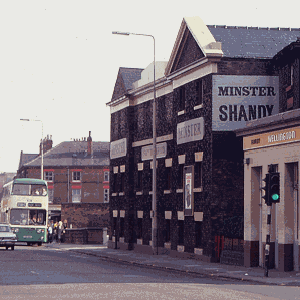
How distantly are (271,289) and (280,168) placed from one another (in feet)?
26.5

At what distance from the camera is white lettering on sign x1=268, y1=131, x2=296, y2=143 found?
2494 centimetres

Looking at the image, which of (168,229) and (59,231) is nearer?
(168,229)

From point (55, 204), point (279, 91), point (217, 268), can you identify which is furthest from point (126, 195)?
point (55, 204)

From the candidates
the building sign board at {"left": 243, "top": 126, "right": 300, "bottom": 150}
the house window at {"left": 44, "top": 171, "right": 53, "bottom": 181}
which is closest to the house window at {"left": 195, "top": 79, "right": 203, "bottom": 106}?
the building sign board at {"left": 243, "top": 126, "right": 300, "bottom": 150}

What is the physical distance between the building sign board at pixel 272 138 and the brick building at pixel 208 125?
10.7 ft

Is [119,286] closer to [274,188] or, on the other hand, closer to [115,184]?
A: [274,188]

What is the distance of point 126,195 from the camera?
1790 inches

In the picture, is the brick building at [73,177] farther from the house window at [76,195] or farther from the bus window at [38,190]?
the bus window at [38,190]

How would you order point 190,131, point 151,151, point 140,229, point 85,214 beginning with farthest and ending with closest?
point 85,214, point 140,229, point 151,151, point 190,131

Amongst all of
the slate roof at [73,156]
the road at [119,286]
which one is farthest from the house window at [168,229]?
the slate roof at [73,156]

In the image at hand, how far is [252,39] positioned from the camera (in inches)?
1363

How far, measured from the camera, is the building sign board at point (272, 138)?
81.5 feet

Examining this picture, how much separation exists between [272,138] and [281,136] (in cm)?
72

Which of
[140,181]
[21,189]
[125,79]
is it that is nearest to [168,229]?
[140,181]
